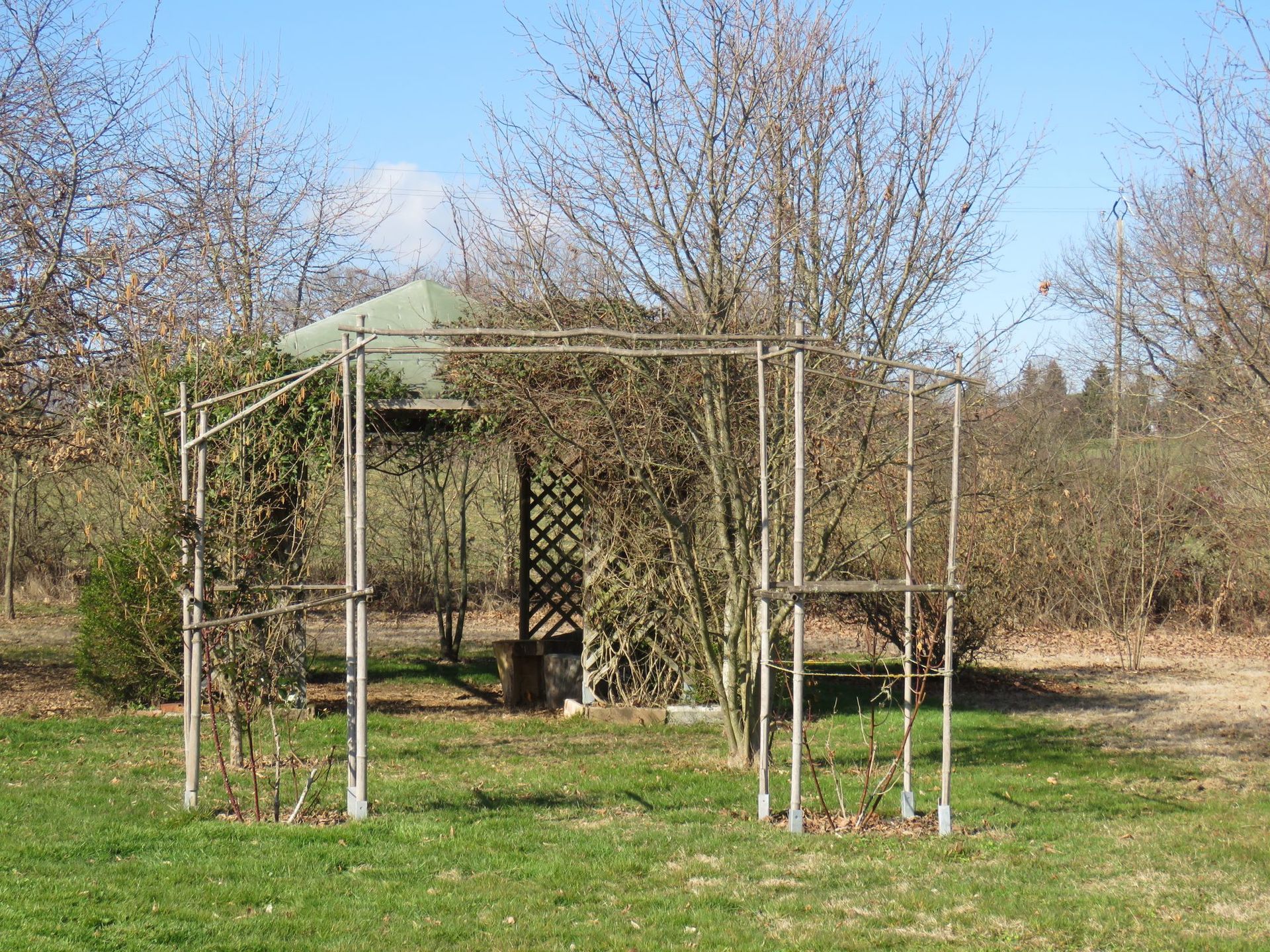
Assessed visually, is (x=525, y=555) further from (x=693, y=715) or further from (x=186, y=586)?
(x=186, y=586)

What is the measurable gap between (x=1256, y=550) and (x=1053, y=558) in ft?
10.1

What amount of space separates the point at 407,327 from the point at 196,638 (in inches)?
203

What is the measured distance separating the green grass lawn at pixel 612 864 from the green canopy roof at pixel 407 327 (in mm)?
3711

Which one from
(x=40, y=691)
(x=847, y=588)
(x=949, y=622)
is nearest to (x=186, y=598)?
(x=847, y=588)

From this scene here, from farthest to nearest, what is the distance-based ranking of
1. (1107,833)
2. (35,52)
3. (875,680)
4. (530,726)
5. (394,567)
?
(394,567) → (875,680) → (35,52) → (530,726) → (1107,833)

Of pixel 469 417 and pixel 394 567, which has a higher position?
pixel 469 417

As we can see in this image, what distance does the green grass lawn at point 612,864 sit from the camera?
13.9 ft

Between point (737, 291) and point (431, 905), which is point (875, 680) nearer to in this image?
point (737, 291)

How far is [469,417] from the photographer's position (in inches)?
410

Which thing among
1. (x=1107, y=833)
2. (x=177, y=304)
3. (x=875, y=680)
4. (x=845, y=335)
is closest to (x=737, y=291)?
(x=845, y=335)

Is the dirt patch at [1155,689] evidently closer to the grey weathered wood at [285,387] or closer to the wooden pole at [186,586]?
the grey weathered wood at [285,387]

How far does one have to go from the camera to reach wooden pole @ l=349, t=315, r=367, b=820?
17.9 ft

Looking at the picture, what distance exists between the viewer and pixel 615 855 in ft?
17.6

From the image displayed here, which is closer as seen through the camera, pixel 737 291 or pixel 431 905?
pixel 431 905
